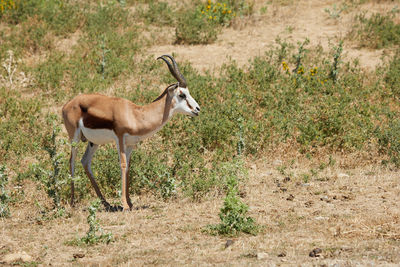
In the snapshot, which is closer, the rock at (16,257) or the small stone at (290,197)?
the rock at (16,257)

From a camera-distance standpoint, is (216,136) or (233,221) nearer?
(233,221)

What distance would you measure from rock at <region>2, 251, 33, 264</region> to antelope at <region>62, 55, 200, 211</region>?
200 centimetres

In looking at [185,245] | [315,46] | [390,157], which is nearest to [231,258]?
[185,245]

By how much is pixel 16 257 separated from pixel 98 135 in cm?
247

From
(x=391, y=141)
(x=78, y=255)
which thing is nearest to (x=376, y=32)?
(x=391, y=141)

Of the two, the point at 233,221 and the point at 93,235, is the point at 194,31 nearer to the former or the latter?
the point at 233,221

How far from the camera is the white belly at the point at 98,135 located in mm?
8102

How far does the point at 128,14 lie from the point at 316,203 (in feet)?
35.2

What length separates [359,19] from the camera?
16.2 m

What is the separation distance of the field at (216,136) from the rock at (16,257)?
0.01 metres

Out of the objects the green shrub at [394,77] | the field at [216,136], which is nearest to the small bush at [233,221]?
the field at [216,136]

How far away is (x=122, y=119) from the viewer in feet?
26.3

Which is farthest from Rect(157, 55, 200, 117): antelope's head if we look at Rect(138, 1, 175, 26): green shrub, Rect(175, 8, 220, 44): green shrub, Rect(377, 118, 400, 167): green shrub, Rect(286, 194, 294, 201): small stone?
Rect(138, 1, 175, 26): green shrub

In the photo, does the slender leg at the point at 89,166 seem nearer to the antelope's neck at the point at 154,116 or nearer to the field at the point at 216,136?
the field at the point at 216,136
